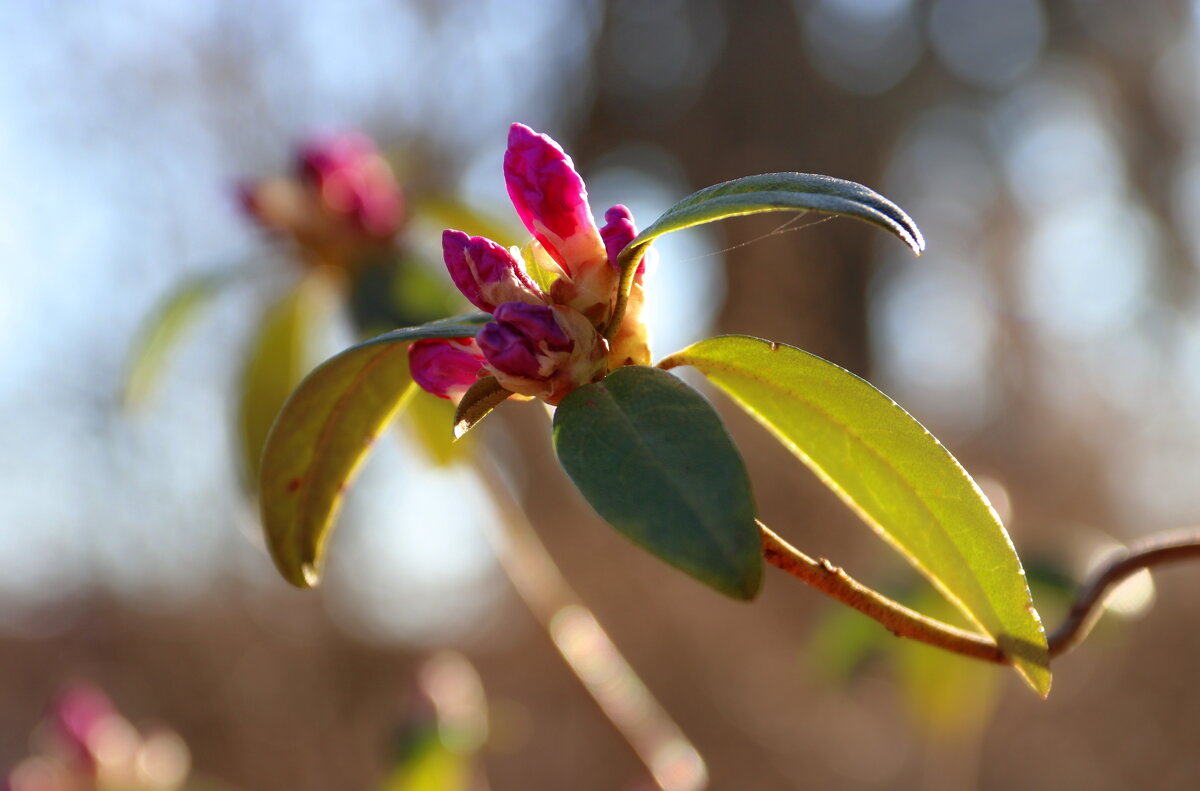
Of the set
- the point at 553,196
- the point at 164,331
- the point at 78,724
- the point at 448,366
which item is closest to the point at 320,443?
the point at 448,366

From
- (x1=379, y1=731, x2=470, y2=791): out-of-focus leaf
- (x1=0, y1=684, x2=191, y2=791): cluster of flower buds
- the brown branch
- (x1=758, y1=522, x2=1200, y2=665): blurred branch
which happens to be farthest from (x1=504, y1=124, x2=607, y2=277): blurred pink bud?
(x1=0, y1=684, x2=191, y2=791): cluster of flower buds

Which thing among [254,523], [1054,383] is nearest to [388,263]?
[254,523]

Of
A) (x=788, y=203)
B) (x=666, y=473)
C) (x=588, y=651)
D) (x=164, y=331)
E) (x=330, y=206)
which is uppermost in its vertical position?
(x=788, y=203)

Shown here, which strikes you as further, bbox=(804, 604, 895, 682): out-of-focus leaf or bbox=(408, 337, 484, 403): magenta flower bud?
bbox=(804, 604, 895, 682): out-of-focus leaf

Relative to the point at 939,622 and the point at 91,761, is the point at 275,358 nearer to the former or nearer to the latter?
the point at 91,761

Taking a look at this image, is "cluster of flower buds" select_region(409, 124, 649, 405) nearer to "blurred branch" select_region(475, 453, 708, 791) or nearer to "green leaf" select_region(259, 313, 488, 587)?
"green leaf" select_region(259, 313, 488, 587)

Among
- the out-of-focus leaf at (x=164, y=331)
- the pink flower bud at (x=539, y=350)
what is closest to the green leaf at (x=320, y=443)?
the pink flower bud at (x=539, y=350)
